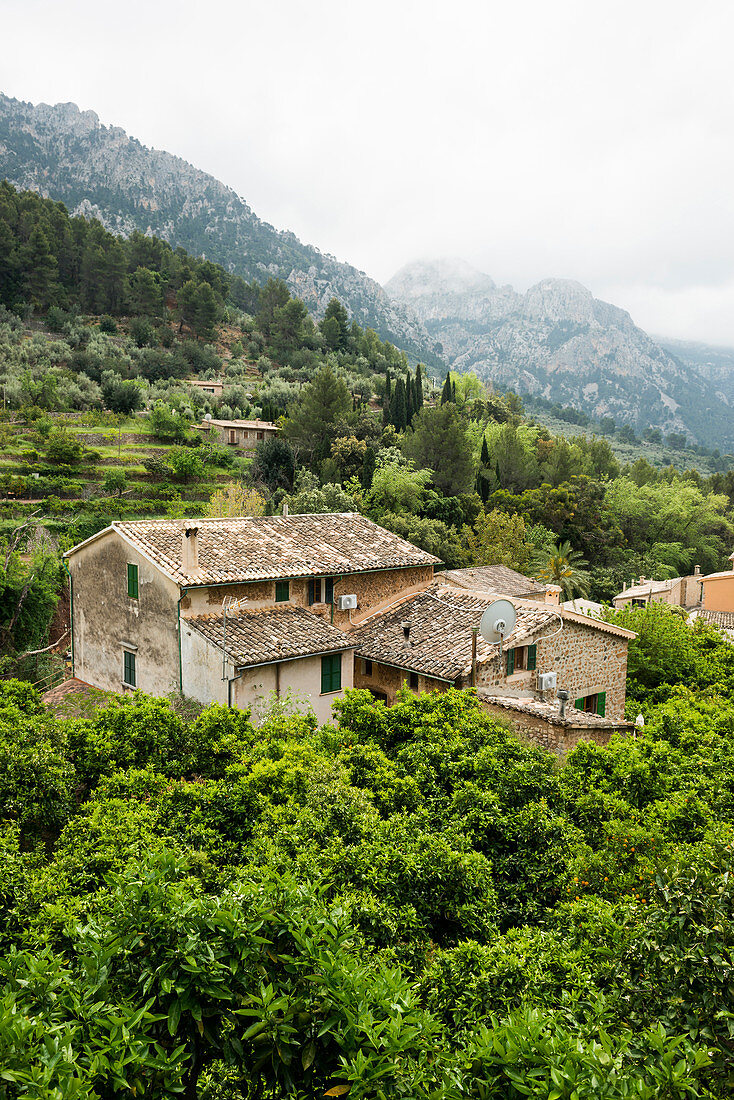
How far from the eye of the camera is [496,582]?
90.9 ft

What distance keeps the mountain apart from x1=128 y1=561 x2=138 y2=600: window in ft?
477

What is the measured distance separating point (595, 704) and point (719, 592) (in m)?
24.0

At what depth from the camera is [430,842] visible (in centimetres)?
716

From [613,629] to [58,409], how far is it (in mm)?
41122

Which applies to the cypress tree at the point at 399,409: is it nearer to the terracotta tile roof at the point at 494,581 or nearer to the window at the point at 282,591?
the terracotta tile roof at the point at 494,581

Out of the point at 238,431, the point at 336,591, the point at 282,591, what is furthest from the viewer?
the point at 238,431

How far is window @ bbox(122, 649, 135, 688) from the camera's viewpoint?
17.6 meters

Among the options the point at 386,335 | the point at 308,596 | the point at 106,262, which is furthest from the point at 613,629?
the point at 386,335

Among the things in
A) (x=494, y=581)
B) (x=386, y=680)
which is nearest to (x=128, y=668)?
(x=386, y=680)

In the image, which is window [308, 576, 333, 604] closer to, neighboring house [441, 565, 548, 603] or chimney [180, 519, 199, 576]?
chimney [180, 519, 199, 576]

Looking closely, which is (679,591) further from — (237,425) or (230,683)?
(230,683)

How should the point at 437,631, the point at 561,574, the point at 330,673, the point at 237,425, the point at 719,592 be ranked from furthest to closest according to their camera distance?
the point at 237,425 < the point at 561,574 < the point at 719,592 < the point at 437,631 < the point at 330,673

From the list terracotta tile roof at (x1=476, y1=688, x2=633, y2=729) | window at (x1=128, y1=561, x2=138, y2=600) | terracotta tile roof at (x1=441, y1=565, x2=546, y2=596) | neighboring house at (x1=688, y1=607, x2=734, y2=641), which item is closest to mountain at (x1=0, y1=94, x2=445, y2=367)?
neighboring house at (x1=688, y1=607, x2=734, y2=641)

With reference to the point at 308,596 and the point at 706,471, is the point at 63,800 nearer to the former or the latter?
the point at 308,596
